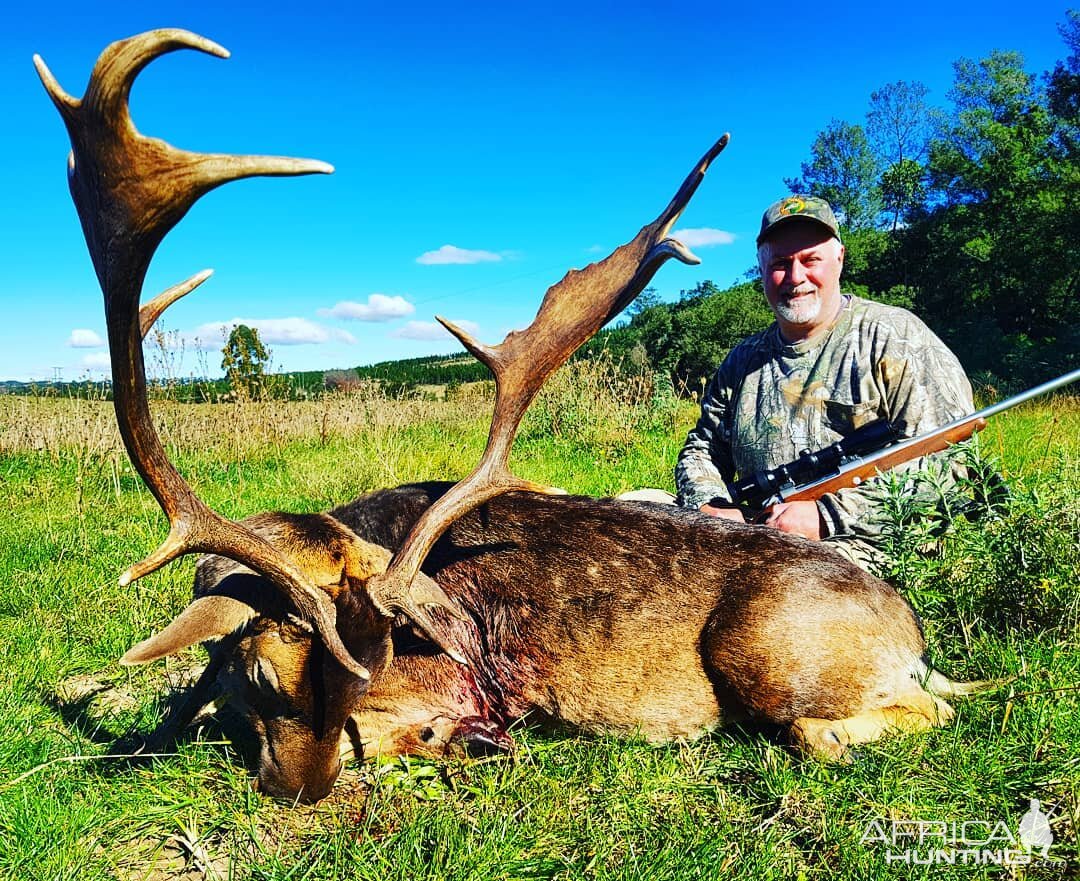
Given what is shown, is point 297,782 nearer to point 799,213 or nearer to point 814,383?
point 814,383

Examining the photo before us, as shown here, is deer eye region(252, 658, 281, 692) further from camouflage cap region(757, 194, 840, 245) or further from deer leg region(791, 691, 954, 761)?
camouflage cap region(757, 194, 840, 245)

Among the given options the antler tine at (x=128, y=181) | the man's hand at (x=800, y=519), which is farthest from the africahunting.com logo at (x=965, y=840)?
the antler tine at (x=128, y=181)

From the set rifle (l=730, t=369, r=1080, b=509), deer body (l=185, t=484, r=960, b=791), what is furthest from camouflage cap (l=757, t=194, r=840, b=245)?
deer body (l=185, t=484, r=960, b=791)

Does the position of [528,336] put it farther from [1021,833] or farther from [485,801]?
[1021,833]

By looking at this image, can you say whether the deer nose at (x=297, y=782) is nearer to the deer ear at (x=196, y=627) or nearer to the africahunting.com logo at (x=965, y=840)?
the deer ear at (x=196, y=627)

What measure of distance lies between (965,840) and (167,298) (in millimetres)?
3484

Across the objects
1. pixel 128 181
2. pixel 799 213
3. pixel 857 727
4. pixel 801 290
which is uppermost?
pixel 799 213

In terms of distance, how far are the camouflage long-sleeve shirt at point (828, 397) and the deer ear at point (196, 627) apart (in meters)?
3.13

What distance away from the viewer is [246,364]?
1362 centimetres

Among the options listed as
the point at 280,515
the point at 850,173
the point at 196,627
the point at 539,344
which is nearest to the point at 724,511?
the point at 539,344

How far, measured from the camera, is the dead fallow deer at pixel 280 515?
193cm

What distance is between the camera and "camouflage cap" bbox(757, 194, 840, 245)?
4.76 meters

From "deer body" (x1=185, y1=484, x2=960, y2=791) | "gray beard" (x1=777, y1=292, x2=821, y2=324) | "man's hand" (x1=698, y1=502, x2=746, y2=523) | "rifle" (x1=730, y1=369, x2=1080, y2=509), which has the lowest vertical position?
"deer body" (x1=185, y1=484, x2=960, y2=791)

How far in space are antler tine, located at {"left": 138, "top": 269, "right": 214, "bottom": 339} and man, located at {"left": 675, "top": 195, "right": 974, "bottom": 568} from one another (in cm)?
321
